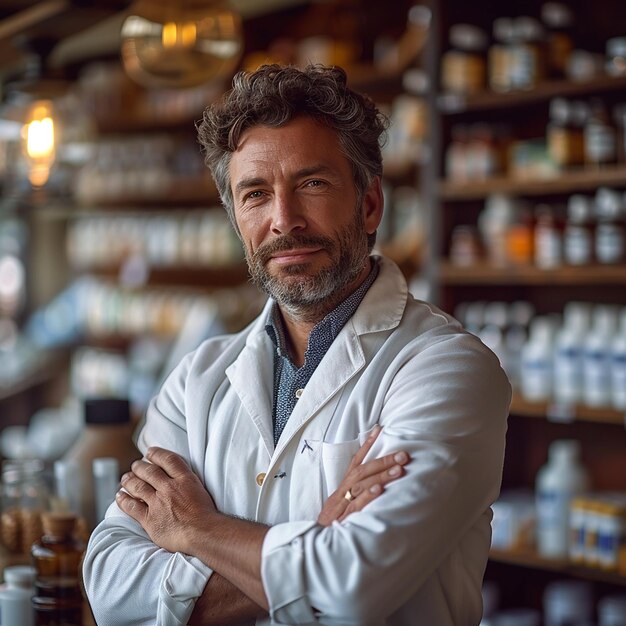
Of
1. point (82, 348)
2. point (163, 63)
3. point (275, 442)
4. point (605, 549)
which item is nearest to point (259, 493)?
point (275, 442)

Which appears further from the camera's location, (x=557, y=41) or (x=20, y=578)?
(x=557, y=41)

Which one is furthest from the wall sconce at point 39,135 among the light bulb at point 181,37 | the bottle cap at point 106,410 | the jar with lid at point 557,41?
the jar with lid at point 557,41

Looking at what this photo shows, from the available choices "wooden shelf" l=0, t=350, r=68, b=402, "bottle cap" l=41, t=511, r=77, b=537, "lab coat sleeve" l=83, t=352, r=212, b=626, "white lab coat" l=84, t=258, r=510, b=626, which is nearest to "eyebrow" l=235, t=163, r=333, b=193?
"white lab coat" l=84, t=258, r=510, b=626

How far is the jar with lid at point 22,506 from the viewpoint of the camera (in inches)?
85.4

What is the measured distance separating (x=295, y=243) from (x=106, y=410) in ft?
2.94

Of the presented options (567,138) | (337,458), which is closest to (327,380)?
(337,458)

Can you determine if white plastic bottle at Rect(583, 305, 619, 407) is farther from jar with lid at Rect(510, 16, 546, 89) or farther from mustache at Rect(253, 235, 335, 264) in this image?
mustache at Rect(253, 235, 335, 264)

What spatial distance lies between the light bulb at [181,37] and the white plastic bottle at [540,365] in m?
1.35

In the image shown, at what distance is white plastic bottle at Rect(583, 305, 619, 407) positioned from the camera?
3.11 metres

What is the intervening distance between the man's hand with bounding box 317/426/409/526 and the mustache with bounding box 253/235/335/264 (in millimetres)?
324

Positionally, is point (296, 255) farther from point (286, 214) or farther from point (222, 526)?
point (222, 526)

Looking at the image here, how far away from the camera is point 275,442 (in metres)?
1.67

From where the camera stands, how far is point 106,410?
Result: 234 cm

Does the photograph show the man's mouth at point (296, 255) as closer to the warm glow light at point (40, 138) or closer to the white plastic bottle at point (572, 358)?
the warm glow light at point (40, 138)
